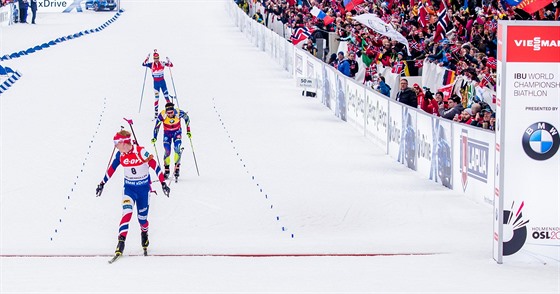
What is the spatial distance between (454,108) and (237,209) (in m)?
4.99

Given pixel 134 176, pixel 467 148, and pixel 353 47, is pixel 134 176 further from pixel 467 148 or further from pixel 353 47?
pixel 353 47

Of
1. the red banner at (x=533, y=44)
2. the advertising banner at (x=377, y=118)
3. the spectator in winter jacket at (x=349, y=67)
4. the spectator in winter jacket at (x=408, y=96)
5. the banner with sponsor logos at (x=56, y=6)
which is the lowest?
the banner with sponsor logos at (x=56, y=6)

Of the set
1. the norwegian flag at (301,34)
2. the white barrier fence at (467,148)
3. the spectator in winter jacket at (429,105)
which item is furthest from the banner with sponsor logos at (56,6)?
the spectator in winter jacket at (429,105)

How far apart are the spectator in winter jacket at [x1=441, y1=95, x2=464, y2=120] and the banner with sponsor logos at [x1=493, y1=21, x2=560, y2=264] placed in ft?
25.2

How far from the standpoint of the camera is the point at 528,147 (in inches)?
565

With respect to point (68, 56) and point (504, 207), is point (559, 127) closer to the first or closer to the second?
point (504, 207)

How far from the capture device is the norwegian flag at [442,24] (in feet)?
101

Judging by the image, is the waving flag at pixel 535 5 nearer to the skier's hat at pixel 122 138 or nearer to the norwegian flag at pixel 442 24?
the skier's hat at pixel 122 138

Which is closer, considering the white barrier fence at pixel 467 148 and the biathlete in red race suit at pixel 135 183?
the white barrier fence at pixel 467 148

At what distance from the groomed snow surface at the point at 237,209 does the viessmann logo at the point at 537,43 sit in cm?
276

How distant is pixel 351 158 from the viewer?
25.5 metres

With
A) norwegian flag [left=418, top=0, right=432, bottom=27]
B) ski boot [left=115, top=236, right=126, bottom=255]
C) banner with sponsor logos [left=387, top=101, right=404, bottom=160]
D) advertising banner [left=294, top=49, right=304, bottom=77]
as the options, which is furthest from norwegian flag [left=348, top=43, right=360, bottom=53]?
ski boot [left=115, top=236, right=126, bottom=255]

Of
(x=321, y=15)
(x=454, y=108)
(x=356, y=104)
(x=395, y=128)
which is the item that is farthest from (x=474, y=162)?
(x=321, y=15)

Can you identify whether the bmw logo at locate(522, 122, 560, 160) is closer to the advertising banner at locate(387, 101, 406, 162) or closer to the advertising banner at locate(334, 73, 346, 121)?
the advertising banner at locate(387, 101, 406, 162)
